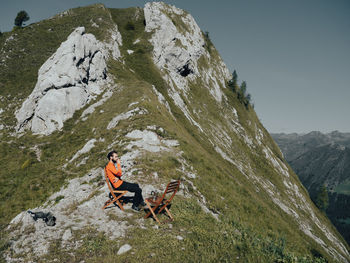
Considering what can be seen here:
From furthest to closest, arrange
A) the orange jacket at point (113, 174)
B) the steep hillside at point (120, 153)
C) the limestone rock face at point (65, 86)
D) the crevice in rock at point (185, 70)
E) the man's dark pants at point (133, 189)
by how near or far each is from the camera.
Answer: the crevice in rock at point (185, 70) < the limestone rock face at point (65, 86) < the man's dark pants at point (133, 189) < the orange jacket at point (113, 174) < the steep hillside at point (120, 153)

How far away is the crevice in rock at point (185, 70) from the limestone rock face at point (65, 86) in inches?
1568

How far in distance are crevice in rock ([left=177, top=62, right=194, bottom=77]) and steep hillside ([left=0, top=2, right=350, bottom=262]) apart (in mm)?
426

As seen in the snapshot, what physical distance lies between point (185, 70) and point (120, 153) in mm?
69510

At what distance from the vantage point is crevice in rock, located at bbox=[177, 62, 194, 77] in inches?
3124

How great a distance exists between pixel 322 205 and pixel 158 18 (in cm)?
14974

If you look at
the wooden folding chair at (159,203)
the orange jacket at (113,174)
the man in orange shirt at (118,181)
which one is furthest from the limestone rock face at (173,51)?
the wooden folding chair at (159,203)

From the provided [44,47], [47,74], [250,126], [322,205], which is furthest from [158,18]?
[322,205]

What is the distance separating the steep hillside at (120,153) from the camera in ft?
27.7

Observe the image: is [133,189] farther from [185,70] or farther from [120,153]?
[185,70]

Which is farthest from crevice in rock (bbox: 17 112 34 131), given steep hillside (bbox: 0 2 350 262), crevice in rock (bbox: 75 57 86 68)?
crevice in rock (bbox: 75 57 86 68)

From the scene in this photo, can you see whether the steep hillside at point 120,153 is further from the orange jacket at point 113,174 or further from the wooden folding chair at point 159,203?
the orange jacket at point 113,174

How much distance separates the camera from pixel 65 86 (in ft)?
122

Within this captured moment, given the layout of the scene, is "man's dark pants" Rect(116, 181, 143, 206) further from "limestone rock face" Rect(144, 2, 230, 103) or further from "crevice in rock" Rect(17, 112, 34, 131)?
"limestone rock face" Rect(144, 2, 230, 103)

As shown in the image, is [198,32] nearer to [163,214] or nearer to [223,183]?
[223,183]
